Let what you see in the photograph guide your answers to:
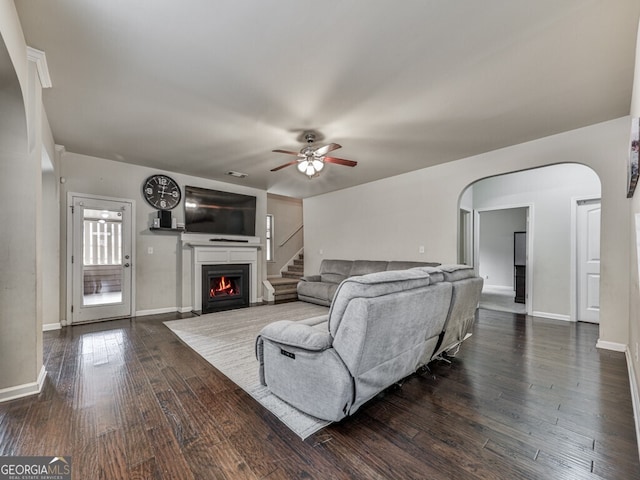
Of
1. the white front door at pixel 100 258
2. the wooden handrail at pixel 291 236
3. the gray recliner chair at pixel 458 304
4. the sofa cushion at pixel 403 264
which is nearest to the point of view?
the gray recliner chair at pixel 458 304

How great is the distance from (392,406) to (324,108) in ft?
9.02

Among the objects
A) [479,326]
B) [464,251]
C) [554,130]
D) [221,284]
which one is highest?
[554,130]

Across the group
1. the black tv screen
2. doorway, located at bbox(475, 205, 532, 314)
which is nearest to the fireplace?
the black tv screen

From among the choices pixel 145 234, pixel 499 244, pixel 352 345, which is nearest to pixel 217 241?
pixel 145 234

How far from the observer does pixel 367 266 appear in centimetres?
574

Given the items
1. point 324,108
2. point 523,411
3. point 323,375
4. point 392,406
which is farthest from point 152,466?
point 324,108

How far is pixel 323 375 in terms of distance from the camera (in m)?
1.77

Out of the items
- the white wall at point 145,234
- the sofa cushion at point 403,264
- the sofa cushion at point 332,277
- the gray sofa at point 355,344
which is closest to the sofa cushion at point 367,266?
the sofa cushion at point 403,264

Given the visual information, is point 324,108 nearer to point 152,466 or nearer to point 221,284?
point 152,466

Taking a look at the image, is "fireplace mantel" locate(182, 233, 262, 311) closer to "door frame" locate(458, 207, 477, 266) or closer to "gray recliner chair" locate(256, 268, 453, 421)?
"gray recliner chair" locate(256, 268, 453, 421)

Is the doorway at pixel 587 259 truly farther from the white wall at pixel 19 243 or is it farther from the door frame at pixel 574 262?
the white wall at pixel 19 243

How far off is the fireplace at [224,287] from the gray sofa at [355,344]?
11.5 ft

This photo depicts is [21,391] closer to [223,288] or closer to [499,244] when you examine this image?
[223,288]

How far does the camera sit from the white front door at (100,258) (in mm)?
4336
